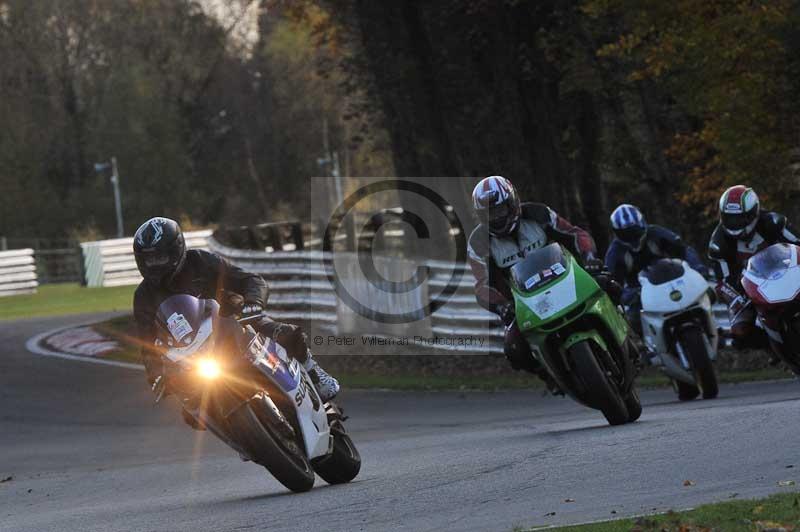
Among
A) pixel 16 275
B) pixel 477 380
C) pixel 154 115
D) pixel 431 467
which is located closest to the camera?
pixel 431 467

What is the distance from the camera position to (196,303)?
328 inches

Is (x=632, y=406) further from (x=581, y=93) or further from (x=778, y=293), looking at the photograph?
(x=581, y=93)

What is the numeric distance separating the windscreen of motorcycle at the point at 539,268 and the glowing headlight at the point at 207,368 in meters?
2.82

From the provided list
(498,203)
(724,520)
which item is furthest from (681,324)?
(724,520)

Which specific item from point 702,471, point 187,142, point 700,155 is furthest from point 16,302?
point 187,142

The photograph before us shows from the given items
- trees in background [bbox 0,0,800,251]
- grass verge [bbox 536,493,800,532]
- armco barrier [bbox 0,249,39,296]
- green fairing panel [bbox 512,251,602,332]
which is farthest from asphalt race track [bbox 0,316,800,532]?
armco barrier [bbox 0,249,39,296]

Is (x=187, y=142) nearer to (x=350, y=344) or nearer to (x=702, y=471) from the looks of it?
(x=350, y=344)

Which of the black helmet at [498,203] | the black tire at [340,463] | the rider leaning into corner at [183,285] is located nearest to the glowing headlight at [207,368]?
the rider leaning into corner at [183,285]

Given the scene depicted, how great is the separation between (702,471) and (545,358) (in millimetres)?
2516

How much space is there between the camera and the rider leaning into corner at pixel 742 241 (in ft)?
39.6

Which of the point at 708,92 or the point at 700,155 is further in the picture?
the point at 700,155

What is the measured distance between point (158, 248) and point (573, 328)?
3025 mm

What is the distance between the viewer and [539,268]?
1038cm

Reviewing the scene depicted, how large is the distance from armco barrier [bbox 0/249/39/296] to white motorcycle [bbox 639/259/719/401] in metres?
32.8
